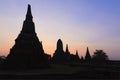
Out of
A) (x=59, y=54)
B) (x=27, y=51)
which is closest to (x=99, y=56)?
(x=59, y=54)

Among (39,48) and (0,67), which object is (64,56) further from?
(0,67)

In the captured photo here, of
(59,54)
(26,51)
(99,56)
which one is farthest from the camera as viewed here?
(99,56)

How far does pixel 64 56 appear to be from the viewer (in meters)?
59.1

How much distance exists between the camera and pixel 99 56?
67000 mm

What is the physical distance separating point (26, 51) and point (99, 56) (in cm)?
3097

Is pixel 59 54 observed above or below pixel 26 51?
above

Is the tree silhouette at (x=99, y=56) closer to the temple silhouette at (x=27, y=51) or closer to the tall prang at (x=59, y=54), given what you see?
the tall prang at (x=59, y=54)

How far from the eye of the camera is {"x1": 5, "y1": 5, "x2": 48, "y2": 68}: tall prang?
130 ft

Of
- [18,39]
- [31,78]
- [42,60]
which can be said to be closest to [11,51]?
[18,39]

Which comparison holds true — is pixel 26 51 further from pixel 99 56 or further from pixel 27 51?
pixel 99 56

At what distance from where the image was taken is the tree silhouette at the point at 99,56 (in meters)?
63.2

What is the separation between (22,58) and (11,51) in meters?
2.95

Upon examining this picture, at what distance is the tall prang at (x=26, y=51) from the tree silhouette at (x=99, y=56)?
24077 millimetres

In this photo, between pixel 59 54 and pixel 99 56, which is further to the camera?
pixel 99 56
